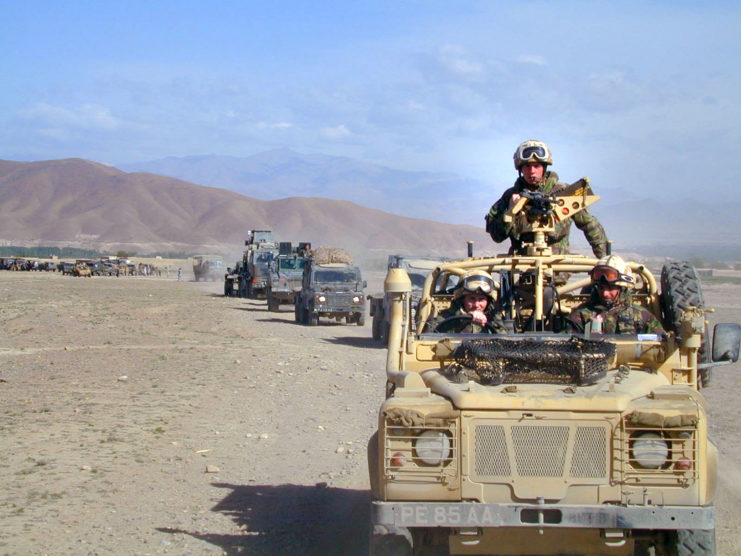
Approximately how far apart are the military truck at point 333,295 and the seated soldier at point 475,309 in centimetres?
2183

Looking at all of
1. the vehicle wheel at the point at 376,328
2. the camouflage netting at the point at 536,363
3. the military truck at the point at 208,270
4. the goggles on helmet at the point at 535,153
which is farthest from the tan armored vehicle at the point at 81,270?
the camouflage netting at the point at 536,363

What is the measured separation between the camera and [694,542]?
5355mm

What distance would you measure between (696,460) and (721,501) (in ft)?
10.5

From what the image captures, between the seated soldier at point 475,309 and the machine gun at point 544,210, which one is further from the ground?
the machine gun at point 544,210

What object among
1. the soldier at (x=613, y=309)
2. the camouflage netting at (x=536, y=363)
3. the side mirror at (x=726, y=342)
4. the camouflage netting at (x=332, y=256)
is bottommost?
the camouflage netting at (x=536, y=363)

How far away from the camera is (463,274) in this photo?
7863mm

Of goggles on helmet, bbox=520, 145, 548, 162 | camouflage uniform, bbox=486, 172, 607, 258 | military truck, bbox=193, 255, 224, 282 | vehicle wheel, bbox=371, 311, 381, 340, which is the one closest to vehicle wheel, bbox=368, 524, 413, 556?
camouflage uniform, bbox=486, 172, 607, 258

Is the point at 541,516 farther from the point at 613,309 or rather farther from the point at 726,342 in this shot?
the point at 613,309

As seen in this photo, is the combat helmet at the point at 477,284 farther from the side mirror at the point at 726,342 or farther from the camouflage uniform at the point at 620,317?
the side mirror at the point at 726,342

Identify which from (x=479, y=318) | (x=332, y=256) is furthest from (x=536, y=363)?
(x=332, y=256)

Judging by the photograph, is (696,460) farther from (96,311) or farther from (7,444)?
(96,311)

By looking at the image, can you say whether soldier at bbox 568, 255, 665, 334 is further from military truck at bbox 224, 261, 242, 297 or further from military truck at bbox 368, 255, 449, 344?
military truck at bbox 224, 261, 242, 297

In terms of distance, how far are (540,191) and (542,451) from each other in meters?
3.86

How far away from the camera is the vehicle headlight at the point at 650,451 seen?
5305 mm
